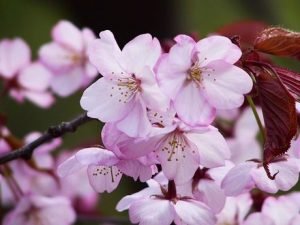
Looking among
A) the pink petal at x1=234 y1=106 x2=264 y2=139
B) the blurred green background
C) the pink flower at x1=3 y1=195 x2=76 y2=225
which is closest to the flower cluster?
the pink flower at x1=3 y1=195 x2=76 y2=225

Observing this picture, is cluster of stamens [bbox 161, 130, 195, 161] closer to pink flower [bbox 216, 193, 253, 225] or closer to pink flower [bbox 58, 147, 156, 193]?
pink flower [bbox 58, 147, 156, 193]

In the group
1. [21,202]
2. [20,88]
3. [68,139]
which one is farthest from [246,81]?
[68,139]

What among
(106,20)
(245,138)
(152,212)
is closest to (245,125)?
(245,138)

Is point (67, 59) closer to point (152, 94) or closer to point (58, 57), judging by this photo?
point (58, 57)

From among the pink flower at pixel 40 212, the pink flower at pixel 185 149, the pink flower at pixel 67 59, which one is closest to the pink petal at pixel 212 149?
the pink flower at pixel 185 149

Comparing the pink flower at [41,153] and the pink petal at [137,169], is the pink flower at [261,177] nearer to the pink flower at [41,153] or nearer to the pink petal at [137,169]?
the pink petal at [137,169]

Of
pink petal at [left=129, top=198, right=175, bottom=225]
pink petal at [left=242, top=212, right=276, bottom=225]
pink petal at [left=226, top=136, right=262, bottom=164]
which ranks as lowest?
pink petal at [left=226, top=136, right=262, bottom=164]

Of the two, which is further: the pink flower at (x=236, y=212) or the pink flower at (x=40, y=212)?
the pink flower at (x=40, y=212)
